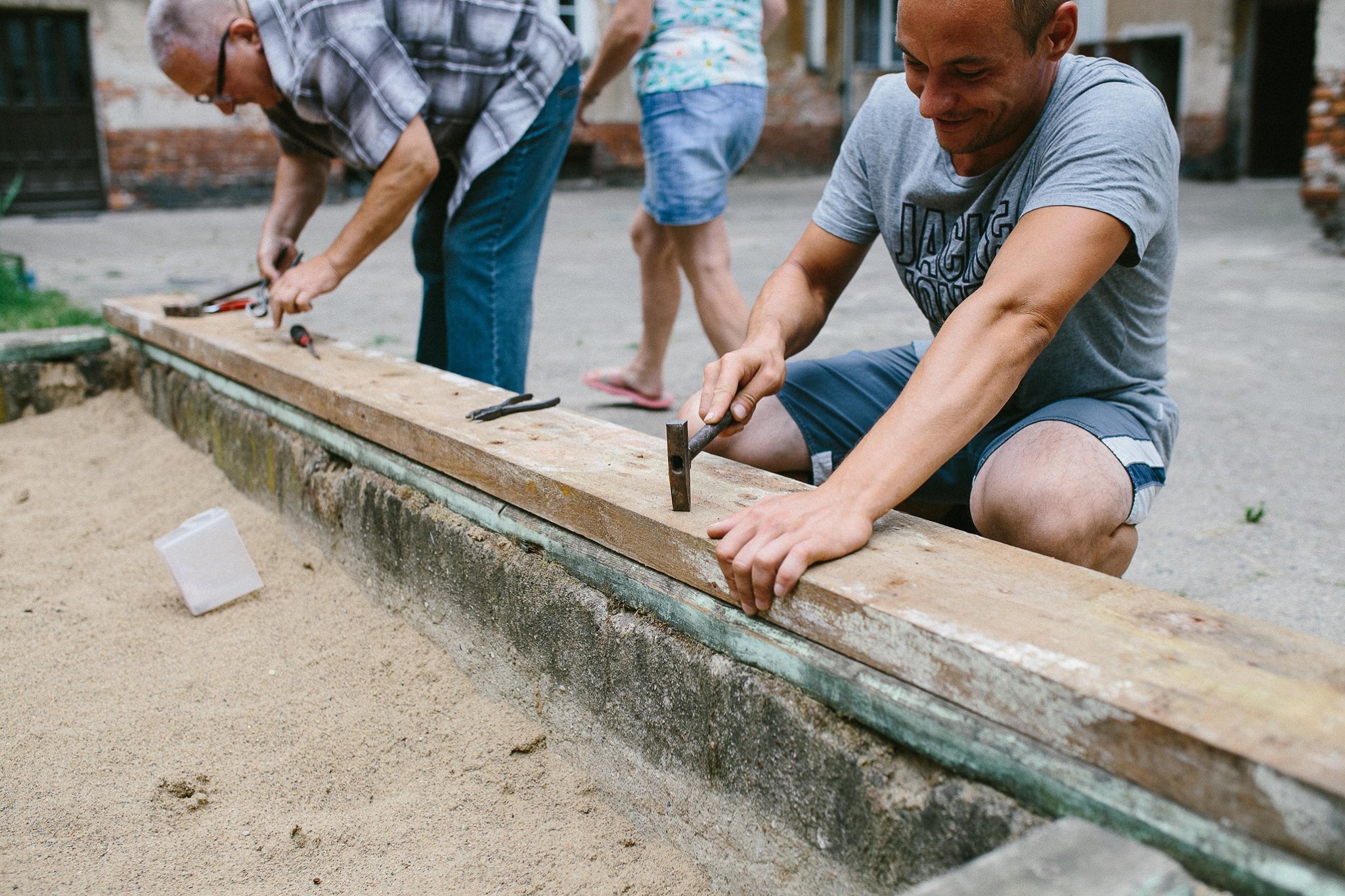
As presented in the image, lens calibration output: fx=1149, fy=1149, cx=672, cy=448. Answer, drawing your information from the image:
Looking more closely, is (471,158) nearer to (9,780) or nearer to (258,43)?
(258,43)

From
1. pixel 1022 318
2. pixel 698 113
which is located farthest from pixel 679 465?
pixel 698 113

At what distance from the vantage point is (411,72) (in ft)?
8.56

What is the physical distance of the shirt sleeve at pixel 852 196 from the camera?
2.05 m

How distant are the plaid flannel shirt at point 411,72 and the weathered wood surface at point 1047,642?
3.35ft

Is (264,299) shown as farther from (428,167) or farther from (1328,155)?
(1328,155)

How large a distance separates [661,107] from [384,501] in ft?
5.45

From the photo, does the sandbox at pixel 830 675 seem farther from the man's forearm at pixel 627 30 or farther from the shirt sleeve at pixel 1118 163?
the man's forearm at pixel 627 30

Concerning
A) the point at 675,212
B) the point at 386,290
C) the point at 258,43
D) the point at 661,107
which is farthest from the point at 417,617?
the point at 386,290

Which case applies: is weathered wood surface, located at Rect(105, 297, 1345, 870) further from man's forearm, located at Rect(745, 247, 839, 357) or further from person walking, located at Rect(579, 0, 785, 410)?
person walking, located at Rect(579, 0, 785, 410)

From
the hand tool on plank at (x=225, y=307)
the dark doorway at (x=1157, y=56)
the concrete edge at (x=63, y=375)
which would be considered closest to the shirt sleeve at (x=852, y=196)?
the hand tool on plank at (x=225, y=307)

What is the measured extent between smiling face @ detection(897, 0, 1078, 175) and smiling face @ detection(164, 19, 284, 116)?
1630 millimetres

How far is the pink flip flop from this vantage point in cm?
372

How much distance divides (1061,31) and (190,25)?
1.90 meters

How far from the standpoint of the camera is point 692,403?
2.04 metres
